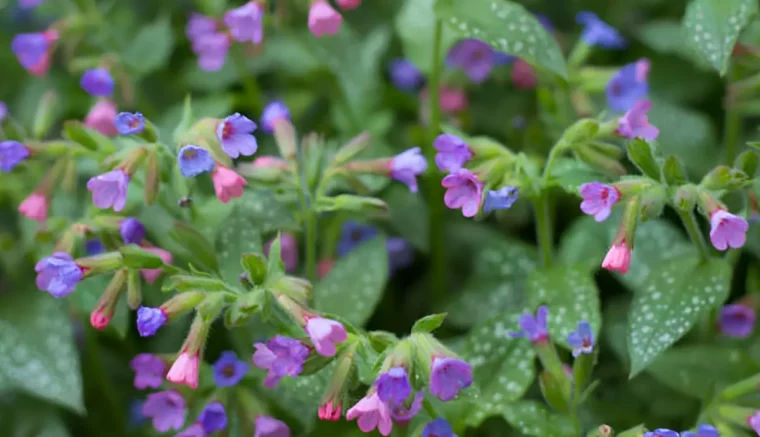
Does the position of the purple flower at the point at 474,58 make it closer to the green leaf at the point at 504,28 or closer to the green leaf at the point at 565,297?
the green leaf at the point at 504,28

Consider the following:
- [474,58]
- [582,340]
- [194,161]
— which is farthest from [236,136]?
[474,58]

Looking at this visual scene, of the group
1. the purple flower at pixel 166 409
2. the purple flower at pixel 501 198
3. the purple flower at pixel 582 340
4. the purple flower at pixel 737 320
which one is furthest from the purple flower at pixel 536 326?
the purple flower at pixel 166 409

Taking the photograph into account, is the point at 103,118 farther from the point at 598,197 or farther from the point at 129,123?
the point at 598,197

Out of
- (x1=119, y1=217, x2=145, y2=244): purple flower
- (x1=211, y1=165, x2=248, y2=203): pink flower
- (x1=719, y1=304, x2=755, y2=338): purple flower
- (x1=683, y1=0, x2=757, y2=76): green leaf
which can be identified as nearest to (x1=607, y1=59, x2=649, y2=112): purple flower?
(x1=683, y1=0, x2=757, y2=76): green leaf

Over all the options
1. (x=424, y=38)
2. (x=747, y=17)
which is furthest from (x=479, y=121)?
(x=747, y=17)

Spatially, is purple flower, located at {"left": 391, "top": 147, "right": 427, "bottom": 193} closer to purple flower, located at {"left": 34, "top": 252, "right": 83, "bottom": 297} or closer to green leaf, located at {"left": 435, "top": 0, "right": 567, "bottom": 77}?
green leaf, located at {"left": 435, "top": 0, "right": 567, "bottom": 77}

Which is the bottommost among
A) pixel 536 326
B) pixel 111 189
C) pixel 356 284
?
pixel 356 284

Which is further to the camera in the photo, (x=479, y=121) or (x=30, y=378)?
(x=479, y=121)

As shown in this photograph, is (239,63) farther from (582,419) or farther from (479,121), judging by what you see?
(582,419)
